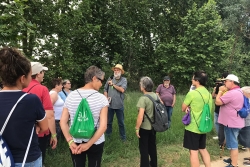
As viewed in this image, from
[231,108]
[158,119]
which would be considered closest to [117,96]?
[158,119]

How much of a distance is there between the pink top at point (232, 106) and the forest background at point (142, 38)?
23.1 ft

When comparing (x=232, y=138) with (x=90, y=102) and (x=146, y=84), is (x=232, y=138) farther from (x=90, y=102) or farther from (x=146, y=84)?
(x=90, y=102)

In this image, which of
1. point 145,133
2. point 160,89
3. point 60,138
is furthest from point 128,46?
point 145,133

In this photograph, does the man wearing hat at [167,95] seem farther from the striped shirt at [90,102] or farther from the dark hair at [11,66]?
the dark hair at [11,66]

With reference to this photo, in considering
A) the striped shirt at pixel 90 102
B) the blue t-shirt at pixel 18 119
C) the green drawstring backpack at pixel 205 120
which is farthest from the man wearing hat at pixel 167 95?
the blue t-shirt at pixel 18 119

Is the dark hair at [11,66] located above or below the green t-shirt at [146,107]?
above

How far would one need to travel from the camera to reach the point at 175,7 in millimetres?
18797

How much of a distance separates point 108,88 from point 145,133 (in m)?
2.10

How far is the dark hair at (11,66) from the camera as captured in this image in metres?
1.73

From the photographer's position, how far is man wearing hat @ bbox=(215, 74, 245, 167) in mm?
4059

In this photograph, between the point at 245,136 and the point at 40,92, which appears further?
the point at 245,136

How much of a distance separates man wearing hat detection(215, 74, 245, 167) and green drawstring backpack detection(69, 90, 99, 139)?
2566 millimetres

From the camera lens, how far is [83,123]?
98.0 inches

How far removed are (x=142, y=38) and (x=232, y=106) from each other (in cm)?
1428
